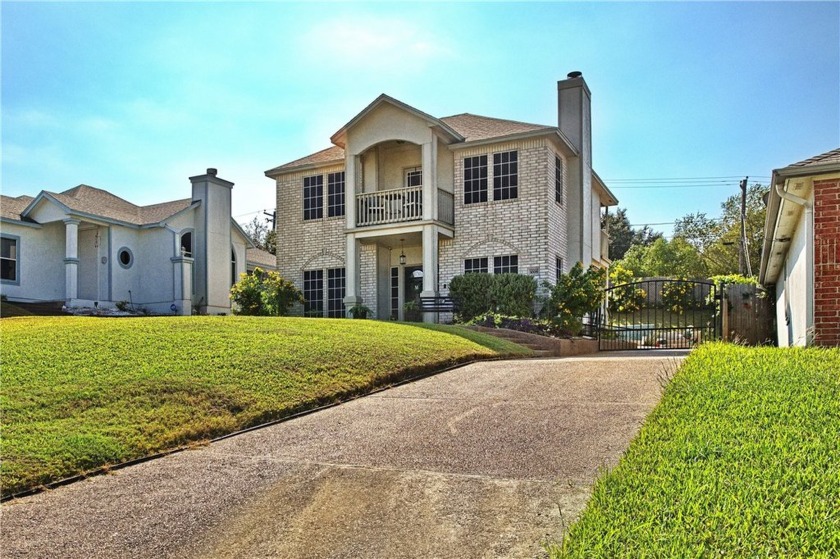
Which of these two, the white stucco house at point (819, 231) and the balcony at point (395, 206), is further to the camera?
the balcony at point (395, 206)

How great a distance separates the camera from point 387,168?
22.4 m

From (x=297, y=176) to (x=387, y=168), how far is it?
3.48m

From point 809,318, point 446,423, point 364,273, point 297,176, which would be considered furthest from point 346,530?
Answer: point 297,176

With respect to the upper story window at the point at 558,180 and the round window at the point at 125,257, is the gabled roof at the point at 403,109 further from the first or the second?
the round window at the point at 125,257

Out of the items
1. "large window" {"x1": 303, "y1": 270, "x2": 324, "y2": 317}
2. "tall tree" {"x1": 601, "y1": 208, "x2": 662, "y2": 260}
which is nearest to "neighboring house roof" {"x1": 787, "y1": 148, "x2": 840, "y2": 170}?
"large window" {"x1": 303, "y1": 270, "x2": 324, "y2": 317}

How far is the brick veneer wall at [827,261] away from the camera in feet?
27.4

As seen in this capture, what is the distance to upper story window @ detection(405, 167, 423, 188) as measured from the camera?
22.0 m

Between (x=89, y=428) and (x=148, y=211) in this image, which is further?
(x=148, y=211)

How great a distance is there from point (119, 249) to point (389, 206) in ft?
31.0

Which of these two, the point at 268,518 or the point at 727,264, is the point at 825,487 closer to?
the point at 268,518

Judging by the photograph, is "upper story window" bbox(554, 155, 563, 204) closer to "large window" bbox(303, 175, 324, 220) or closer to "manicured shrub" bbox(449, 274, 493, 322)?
"manicured shrub" bbox(449, 274, 493, 322)

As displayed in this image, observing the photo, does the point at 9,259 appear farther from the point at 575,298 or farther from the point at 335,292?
the point at 575,298

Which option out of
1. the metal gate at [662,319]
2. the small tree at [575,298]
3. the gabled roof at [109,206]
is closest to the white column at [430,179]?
the small tree at [575,298]

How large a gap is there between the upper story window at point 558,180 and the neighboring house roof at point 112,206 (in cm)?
1291
